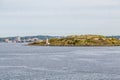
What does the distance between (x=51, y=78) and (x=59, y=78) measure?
1.43 m

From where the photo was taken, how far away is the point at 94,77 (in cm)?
6581

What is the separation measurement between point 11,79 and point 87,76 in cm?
1355

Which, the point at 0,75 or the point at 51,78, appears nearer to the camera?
the point at 51,78

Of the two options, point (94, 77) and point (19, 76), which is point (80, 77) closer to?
point (94, 77)

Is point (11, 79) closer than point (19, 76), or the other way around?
point (11, 79)

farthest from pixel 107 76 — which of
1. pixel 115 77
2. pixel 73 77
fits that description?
pixel 73 77

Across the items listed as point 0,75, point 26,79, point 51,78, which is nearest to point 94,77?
point 51,78

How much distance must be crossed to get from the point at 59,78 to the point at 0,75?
12.0 meters

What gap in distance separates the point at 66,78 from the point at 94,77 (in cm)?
491

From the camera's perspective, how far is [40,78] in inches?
2586

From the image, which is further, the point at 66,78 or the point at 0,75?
the point at 0,75

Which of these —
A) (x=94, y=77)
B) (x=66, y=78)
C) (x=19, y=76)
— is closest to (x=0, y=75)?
(x=19, y=76)

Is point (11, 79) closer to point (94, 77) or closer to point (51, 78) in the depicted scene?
point (51, 78)

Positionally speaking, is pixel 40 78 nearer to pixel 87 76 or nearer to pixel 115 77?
pixel 87 76
